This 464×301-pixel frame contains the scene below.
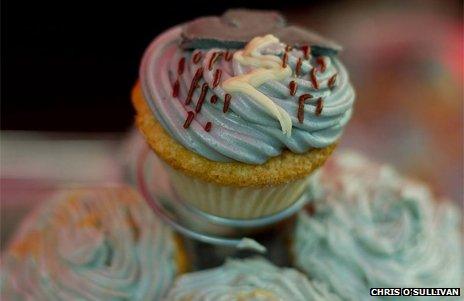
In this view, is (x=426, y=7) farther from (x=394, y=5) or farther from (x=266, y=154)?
(x=266, y=154)

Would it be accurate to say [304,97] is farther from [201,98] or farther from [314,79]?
[201,98]

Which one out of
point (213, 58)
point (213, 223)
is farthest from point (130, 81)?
point (213, 58)

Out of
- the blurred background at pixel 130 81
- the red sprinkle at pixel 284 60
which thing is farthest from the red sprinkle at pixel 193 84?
the blurred background at pixel 130 81

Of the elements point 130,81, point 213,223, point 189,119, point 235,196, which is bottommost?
point 130,81

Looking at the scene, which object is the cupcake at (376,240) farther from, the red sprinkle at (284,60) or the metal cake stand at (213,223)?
the red sprinkle at (284,60)

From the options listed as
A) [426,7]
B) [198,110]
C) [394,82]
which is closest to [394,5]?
[426,7]

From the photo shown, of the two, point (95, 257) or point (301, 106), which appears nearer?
point (301, 106)

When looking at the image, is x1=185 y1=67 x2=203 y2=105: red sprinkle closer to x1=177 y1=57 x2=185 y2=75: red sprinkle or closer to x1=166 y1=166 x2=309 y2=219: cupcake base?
x1=177 y1=57 x2=185 y2=75: red sprinkle

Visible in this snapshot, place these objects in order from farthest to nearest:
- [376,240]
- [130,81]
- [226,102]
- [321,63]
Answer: [130,81]
[376,240]
[321,63]
[226,102]
